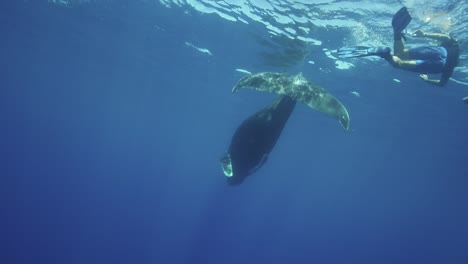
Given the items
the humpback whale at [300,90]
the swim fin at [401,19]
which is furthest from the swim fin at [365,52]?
the humpback whale at [300,90]

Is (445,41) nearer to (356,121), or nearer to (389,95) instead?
(389,95)

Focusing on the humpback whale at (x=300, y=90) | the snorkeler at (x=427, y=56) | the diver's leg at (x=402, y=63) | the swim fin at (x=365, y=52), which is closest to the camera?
the humpback whale at (x=300, y=90)

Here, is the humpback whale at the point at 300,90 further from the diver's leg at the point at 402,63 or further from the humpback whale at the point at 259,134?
the diver's leg at the point at 402,63

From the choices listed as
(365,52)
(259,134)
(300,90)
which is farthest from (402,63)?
(259,134)

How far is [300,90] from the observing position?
697cm

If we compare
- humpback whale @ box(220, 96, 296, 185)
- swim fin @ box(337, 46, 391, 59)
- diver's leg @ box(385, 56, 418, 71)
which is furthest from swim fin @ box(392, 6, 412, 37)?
humpback whale @ box(220, 96, 296, 185)

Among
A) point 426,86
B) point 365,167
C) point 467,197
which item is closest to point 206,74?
point 426,86

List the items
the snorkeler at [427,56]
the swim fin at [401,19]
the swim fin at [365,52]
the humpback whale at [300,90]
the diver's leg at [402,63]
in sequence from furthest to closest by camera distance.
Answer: the snorkeler at [427,56] → the diver's leg at [402,63] → the swim fin at [401,19] → the swim fin at [365,52] → the humpback whale at [300,90]

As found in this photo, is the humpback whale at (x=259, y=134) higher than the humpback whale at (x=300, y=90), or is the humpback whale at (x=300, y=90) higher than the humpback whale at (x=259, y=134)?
the humpback whale at (x=300, y=90)

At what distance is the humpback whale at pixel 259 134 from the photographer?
759 cm

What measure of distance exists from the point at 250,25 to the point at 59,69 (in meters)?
49.6

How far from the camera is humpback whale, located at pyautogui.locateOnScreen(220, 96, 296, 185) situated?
7590 millimetres

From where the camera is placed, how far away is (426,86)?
23.5 m

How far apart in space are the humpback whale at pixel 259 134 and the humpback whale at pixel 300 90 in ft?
1.28
